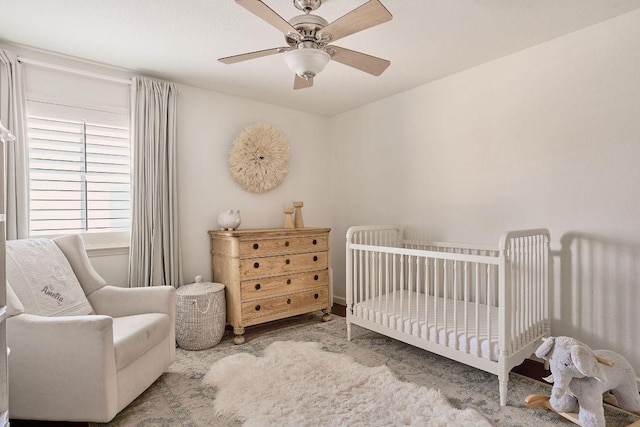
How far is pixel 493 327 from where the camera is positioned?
7.35ft

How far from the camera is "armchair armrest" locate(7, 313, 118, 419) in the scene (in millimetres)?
1731

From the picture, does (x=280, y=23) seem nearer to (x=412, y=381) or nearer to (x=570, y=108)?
(x=570, y=108)

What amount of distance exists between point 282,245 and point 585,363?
2.35 m

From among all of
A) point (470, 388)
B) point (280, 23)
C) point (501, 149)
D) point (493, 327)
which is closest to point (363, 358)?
point (470, 388)

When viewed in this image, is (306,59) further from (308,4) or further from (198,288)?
(198,288)

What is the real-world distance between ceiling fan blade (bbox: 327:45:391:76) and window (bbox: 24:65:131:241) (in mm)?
2060

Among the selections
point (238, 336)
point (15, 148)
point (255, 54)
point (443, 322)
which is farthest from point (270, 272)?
point (15, 148)

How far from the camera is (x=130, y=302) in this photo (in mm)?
2365

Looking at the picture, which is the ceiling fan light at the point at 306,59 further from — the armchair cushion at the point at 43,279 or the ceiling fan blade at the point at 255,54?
the armchair cushion at the point at 43,279

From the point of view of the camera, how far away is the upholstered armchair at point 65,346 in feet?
5.69

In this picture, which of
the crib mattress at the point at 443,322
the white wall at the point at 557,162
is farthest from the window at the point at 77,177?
the white wall at the point at 557,162

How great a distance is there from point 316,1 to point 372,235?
6.59 feet

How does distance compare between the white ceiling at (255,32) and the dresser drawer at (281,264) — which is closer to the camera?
the white ceiling at (255,32)

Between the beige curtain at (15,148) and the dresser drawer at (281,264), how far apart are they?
1.60 m
